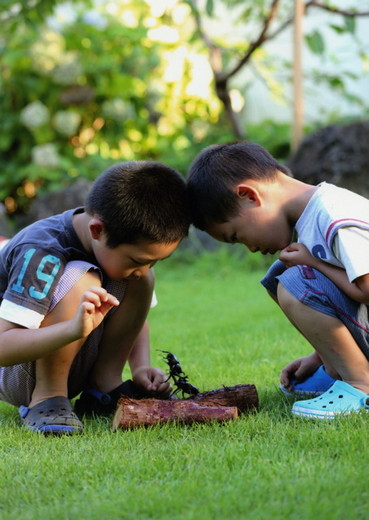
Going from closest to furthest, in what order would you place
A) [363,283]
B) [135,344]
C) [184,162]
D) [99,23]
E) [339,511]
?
[339,511] → [363,283] → [135,344] → [184,162] → [99,23]

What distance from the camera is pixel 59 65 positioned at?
8.28 metres

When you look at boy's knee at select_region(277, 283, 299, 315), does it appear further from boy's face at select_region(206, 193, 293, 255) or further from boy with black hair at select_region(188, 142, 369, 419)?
boy's face at select_region(206, 193, 293, 255)

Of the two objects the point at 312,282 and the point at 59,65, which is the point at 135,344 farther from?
the point at 59,65

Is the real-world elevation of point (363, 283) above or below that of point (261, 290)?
above

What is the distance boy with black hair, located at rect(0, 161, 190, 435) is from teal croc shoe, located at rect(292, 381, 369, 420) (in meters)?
0.54

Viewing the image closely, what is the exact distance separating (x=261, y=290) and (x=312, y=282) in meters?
3.14

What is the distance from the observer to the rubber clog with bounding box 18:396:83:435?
2.36 metres

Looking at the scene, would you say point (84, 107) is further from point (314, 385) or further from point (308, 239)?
point (308, 239)

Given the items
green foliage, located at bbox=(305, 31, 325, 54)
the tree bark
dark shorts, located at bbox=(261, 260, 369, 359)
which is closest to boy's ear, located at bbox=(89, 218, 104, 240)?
the tree bark

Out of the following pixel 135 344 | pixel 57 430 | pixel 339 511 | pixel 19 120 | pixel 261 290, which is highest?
pixel 339 511

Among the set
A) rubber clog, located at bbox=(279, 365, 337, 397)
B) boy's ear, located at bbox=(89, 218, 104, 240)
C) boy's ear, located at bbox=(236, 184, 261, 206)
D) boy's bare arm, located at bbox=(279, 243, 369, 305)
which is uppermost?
boy's ear, located at bbox=(89, 218, 104, 240)

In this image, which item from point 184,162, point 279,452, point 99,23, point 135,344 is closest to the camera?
point 279,452

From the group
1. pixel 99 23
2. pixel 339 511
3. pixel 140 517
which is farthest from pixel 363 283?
pixel 99 23

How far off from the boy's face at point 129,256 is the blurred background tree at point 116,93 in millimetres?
5341
